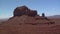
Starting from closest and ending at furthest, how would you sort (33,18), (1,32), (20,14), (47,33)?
(47,33) → (1,32) → (33,18) → (20,14)

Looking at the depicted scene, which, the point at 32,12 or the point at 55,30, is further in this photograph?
the point at 32,12

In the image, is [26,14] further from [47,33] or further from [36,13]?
[47,33]

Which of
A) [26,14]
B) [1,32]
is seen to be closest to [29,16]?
[26,14]

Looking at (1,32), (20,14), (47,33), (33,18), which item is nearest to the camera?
(47,33)

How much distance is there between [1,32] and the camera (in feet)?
141

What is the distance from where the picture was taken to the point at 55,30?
39.9 meters

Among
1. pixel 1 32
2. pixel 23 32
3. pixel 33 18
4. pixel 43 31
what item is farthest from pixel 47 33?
pixel 33 18

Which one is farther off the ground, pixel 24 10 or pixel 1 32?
pixel 24 10

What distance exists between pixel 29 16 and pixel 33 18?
2.69 m

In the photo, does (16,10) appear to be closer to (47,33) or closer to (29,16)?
(29,16)

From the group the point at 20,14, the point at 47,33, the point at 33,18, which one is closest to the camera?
the point at 47,33

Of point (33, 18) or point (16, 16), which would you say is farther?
point (16, 16)

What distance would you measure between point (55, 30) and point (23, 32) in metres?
7.90

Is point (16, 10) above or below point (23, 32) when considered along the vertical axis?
above
